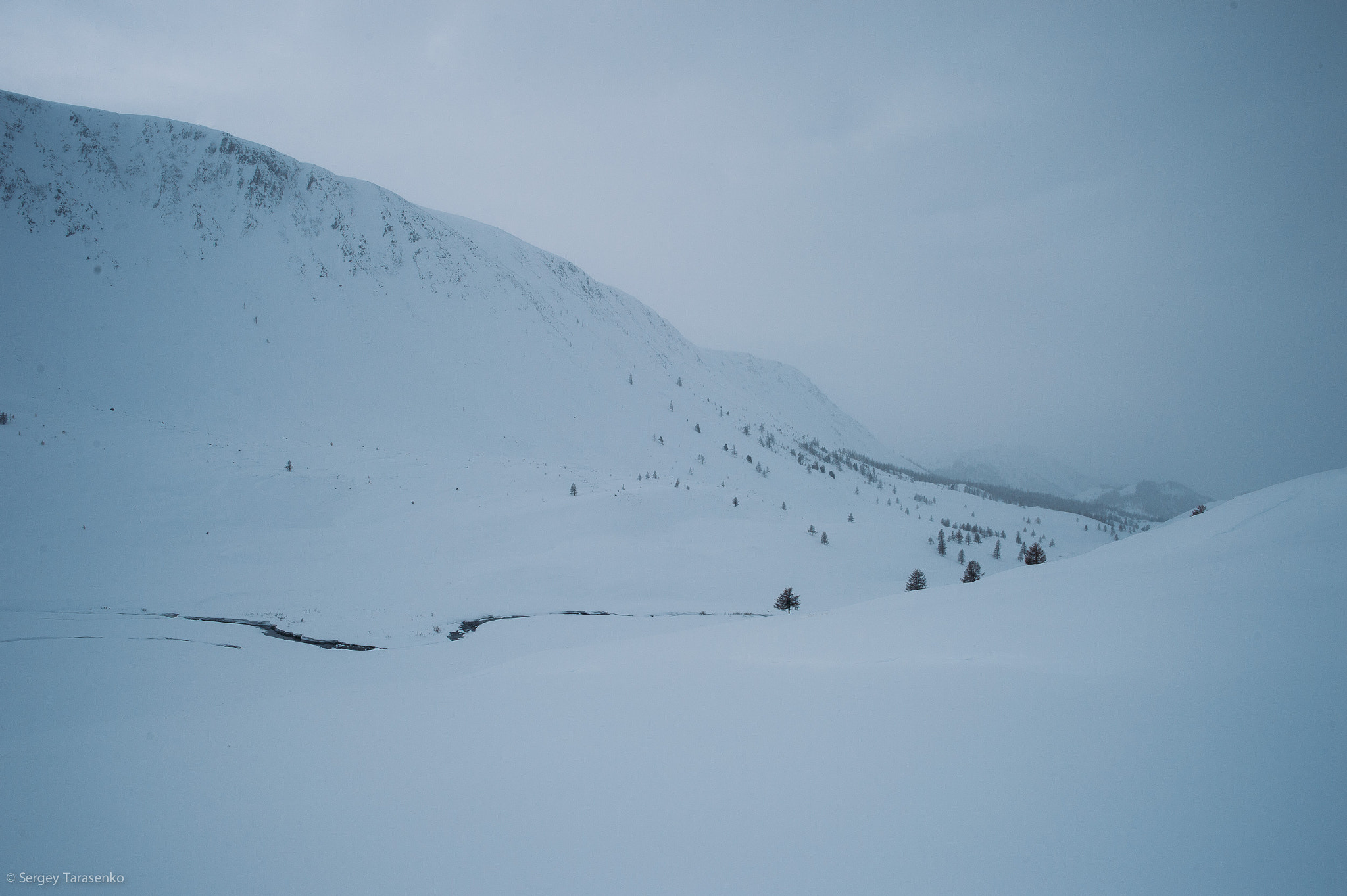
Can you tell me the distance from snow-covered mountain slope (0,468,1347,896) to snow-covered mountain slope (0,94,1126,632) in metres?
9.02

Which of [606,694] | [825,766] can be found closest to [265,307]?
[606,694]

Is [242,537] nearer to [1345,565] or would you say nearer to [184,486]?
[184,486]

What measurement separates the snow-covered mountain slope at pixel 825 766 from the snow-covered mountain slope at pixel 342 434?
9.02 m

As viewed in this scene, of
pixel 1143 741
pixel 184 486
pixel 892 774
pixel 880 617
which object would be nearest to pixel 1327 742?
pixel 1143 741

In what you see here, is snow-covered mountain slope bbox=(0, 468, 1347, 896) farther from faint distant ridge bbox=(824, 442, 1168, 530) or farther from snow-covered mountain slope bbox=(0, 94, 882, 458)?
faint distant ridge bbox=(824, 442, 1168, 530)

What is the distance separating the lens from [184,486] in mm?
20703

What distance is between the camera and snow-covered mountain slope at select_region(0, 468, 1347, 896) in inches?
75.4

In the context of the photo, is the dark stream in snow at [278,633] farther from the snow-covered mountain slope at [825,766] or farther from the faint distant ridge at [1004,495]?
the faint distant ridge at [1004,495]

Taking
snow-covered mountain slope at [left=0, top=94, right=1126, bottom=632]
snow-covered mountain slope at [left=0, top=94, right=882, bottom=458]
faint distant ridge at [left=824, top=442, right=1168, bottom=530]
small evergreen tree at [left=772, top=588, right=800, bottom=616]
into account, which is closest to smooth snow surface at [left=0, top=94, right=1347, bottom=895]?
snow-covered mountain slope at [left=0, top=94, right=1126, bottom=632]

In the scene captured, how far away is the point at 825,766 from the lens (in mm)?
2678

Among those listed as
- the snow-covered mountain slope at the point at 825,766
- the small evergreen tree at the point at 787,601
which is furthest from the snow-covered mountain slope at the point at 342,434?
the snow-covered mountain slope at the point at 825,766

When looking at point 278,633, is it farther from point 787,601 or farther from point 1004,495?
point 1004,495

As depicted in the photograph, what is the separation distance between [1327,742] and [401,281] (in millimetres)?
62385

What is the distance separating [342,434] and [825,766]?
40129 mm
